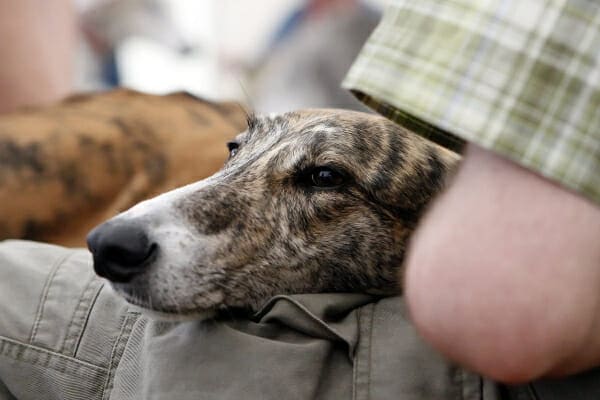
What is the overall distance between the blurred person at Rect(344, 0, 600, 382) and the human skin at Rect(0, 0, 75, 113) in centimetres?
213

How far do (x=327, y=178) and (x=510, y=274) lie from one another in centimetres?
71

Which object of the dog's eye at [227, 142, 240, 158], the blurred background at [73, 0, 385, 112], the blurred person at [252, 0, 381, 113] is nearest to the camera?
the dog's eye at [227, 142, 240, 158]

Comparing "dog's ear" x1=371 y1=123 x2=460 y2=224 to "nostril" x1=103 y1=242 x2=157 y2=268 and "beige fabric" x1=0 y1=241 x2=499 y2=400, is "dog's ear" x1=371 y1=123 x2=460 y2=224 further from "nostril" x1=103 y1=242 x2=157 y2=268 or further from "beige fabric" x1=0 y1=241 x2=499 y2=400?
"nostril" x1=103 y1=242 x2=157 y2=268

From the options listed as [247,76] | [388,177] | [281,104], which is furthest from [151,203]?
[247,76]

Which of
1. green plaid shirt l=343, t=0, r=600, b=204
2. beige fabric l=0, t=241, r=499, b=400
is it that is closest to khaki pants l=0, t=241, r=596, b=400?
beige fabric l=0, t=241, r=499, b=400

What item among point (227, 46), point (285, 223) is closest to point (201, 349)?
point (285, 223)

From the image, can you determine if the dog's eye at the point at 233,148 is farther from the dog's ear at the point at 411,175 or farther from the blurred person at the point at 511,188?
the blurred person at the point at 511,188

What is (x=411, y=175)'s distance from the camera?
1.34 metres

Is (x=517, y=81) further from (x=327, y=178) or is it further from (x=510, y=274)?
(x=327, y=178)

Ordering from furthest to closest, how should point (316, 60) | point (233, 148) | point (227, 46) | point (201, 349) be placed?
1. point (227, 46)
2. point (316, 60)
3. point (233, 148)
4. point (201, 349)

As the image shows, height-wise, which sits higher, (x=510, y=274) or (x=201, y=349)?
(x=510, y=274)

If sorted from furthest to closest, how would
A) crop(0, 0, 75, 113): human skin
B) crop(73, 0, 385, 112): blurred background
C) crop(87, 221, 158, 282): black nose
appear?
crop(73, 0, 385, 112): blurred background → crop(0, 0, 75, 113): human skin → crop(87, 221, 158, 282): black nose

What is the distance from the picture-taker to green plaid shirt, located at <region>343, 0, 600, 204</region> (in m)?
0.65

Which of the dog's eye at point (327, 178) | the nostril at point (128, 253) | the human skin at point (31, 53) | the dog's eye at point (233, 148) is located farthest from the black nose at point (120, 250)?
the human skin at point (31, 53)
